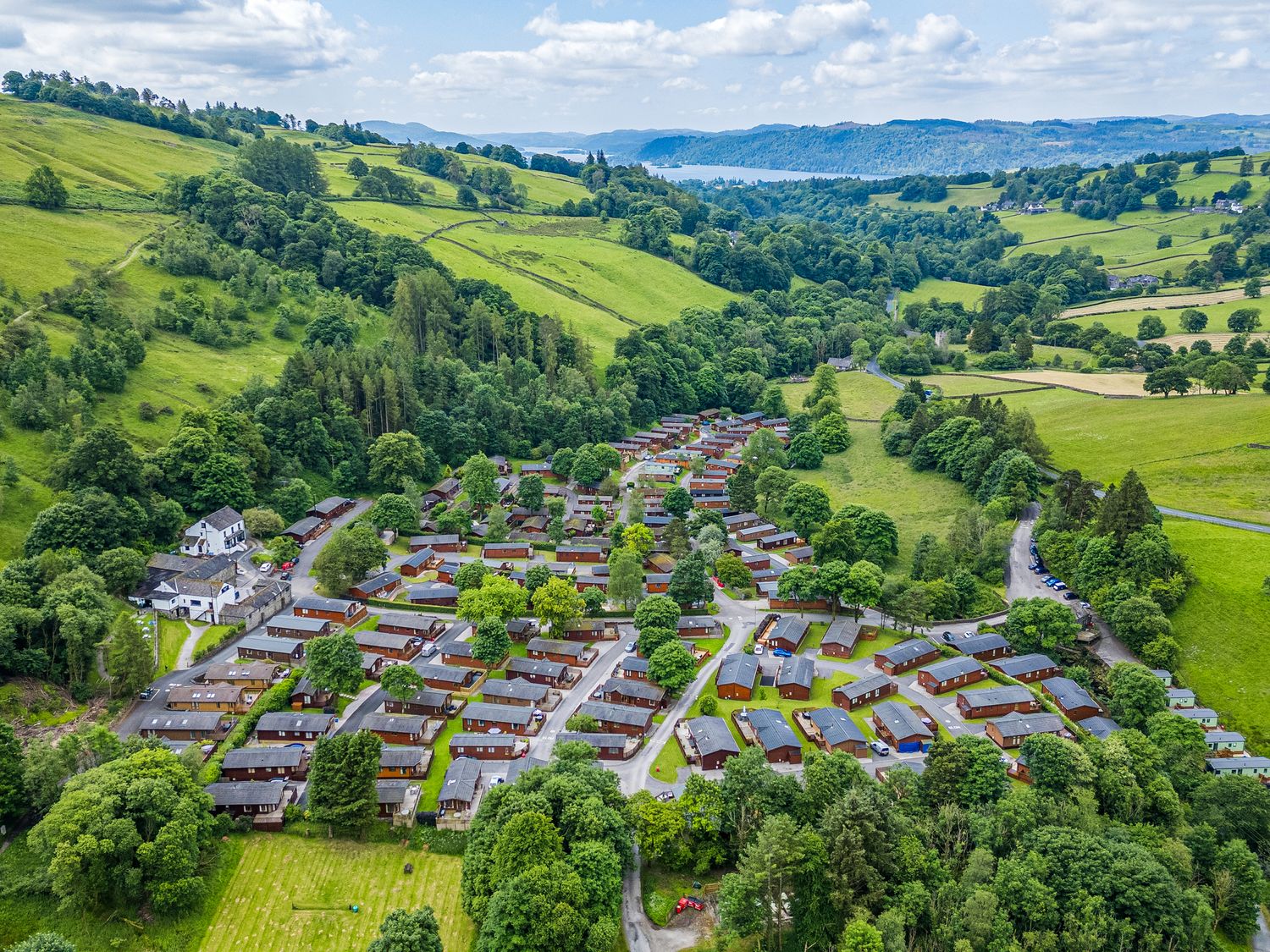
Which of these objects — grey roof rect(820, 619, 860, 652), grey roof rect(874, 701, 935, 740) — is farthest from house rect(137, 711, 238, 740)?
grey roof rect(820, 619, 860, 652)

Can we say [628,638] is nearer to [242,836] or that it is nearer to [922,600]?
[922,600]

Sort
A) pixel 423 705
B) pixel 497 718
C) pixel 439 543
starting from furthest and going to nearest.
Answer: pixel 439 543
pixel 423 705
pixel 497 718

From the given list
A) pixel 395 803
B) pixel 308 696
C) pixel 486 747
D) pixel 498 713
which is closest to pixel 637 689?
pixel 498 713

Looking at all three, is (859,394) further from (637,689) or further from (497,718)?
(497,718)

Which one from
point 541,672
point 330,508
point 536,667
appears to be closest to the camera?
point 541,672

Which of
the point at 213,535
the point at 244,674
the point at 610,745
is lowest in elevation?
the point at 610,745

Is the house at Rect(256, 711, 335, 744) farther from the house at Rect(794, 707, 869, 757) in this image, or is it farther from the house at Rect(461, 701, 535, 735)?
the house at Rect(794, 707, 869, 757)
